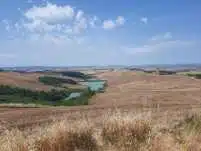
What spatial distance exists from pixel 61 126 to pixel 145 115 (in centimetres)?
269

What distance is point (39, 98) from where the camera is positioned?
67000mm

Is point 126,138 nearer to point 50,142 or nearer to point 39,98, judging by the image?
point 50,142

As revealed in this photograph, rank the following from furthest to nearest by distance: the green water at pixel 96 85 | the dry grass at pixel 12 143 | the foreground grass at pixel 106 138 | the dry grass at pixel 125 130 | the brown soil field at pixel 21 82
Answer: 1. the green water at pixel 96 85
2. the brown soil field at pixel 21 82
3. the dry grass at pixel 125 130
4. the foreground grass at pixel 106 138
5. the dry grass at pixel 12 143

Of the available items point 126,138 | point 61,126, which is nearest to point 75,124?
point 61,126

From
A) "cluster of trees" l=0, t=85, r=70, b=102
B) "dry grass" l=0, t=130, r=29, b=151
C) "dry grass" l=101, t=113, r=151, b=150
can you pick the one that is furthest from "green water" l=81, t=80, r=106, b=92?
"dry grass" l=0, t=130, r=29, b=151

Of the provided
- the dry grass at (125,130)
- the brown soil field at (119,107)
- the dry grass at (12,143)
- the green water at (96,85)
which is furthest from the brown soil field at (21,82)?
the dry grass at (12,143)

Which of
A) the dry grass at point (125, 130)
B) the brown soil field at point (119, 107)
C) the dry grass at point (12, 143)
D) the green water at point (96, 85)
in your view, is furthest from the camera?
the green water at point (96, 85)

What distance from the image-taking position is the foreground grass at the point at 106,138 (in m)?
8.83

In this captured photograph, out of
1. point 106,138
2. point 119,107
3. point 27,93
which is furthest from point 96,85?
point 106,138

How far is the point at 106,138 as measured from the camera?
1027 centimetres

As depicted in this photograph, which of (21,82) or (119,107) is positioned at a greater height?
(119,107)

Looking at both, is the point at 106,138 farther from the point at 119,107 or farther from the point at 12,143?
the point at 119,107

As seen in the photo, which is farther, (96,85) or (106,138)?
(96,85)

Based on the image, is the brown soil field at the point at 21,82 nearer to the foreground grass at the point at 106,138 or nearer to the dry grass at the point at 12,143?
the foreground grass at the point at 106,138
